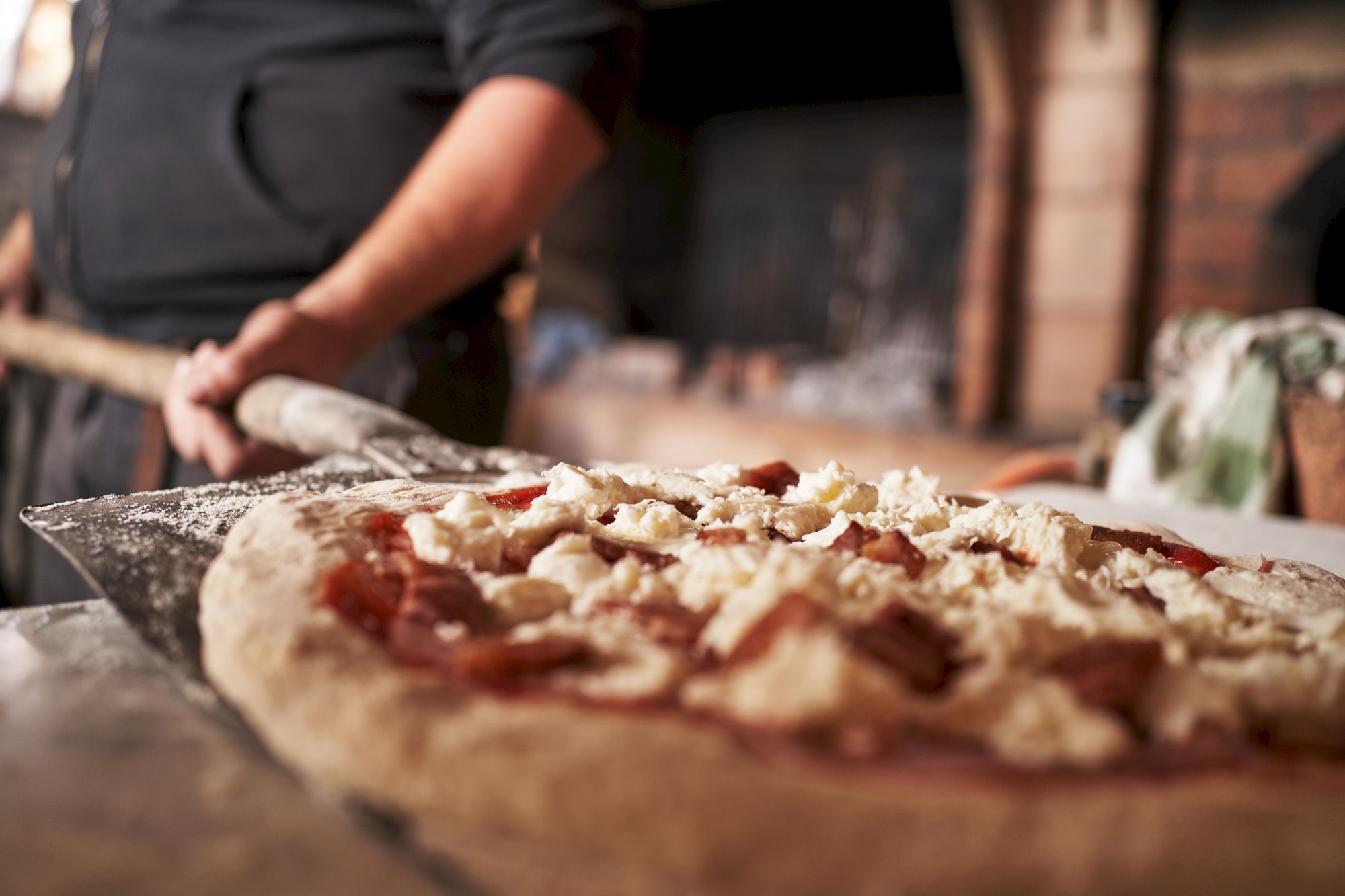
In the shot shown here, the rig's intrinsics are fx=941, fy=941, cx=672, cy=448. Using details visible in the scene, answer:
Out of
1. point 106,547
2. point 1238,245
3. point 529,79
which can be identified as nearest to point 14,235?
point 529,79

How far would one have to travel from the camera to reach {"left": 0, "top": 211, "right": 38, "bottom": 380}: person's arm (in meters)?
2.40

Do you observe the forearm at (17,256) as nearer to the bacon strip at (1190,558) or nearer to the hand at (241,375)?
the hand at (241,375)

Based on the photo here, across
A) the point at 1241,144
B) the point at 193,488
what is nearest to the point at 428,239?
the point at 193,488

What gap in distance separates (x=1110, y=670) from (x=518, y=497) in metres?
0.55

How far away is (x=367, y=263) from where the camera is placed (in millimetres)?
1435

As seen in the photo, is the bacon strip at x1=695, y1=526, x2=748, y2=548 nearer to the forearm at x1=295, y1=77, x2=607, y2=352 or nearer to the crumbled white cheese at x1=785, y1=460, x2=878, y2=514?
the crumbled white cheese at x1=785, y1=460, x2=878, y2=514

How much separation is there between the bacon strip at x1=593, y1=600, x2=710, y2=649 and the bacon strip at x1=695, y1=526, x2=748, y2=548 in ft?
0.36

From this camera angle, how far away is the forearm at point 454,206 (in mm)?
1432

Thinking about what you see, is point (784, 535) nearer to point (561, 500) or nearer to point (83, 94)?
point (561, 500)

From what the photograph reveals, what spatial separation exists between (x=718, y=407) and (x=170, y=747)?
376 centimetres

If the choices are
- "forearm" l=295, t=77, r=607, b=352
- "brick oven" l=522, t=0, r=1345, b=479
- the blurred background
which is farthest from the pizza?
"brick oven" l=522, t=0, r=1345, b=479

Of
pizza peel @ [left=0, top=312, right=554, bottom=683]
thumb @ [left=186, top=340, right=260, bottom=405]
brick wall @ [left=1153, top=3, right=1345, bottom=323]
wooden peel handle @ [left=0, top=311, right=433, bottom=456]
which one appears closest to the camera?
pizza peel @ [left=0, top=312, right=554, bottom=683]

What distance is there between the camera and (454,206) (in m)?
1.46

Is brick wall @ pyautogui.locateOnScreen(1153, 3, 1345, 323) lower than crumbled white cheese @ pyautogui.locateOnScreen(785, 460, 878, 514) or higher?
higher
